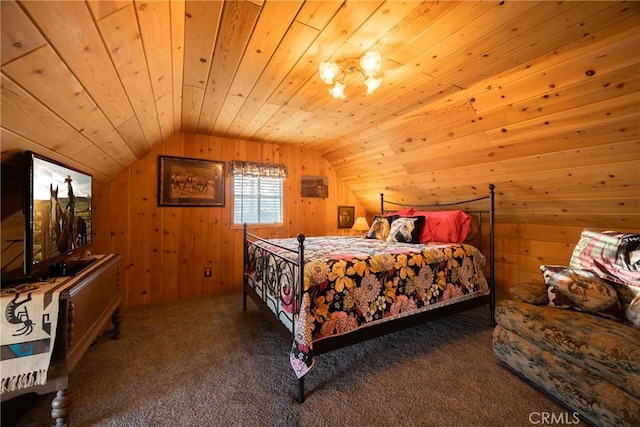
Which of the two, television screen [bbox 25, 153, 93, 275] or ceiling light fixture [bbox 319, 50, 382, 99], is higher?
ceiling light fixture [bbox 319, 50, 382, 99]

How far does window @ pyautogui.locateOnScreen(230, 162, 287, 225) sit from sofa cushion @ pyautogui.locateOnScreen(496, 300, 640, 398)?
3.10 metres

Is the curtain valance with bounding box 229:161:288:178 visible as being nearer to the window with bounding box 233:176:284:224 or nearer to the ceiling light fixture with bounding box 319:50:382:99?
the window with bounding box 233:176:284:224

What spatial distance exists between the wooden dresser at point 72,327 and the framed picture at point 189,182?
155 cm

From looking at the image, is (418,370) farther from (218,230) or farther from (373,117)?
(218,230)

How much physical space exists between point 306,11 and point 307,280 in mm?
1533

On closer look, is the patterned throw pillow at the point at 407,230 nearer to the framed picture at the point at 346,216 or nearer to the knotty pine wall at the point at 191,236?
the knotty pine wall at the point at 191,236

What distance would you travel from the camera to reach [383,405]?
1504 millimetres

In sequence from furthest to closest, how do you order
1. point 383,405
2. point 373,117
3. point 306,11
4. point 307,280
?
point 373,117 → point 307,280 → point 383,405 → point 306,11

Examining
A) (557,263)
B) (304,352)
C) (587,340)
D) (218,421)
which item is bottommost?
(218,421)

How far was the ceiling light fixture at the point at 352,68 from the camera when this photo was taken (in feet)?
4.99

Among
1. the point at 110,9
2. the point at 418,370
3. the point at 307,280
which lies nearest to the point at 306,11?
the point at 110,9

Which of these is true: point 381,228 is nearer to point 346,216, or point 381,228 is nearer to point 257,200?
point 346,216

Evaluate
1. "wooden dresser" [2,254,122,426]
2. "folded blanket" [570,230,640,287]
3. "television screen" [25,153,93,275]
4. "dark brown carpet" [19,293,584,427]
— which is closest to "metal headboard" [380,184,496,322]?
"dark brown carpet" [19,293,584,427]

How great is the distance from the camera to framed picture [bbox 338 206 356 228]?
4.47 metres
